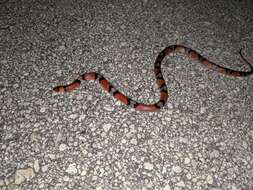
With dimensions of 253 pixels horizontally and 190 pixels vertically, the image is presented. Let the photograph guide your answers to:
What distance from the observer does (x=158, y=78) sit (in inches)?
137

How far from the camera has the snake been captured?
3.17m

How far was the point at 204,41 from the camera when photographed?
4.18 metres

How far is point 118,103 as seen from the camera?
3217 millimetres

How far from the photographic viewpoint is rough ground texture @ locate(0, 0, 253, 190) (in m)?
2.68

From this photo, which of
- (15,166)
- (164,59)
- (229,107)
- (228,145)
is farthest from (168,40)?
(15,166)

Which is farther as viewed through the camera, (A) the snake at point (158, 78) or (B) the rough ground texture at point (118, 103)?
(A) the snake at point (158, 78)

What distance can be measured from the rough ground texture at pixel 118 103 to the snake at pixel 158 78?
3.1 inches

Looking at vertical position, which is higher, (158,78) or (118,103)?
(158,78)

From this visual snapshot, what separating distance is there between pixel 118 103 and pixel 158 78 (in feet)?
2.18

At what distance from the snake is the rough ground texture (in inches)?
3.1

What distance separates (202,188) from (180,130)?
27.1 inches

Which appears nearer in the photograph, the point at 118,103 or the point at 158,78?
the point at 118,103

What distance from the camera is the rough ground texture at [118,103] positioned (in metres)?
2.68

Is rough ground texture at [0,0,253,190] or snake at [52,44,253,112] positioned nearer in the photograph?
rough ground texture at [0,0,253,190]
